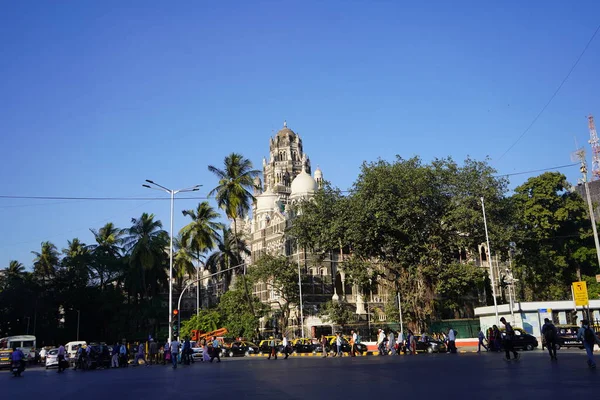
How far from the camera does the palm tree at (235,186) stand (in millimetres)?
55375

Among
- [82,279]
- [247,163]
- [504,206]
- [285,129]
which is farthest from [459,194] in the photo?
[285,129]

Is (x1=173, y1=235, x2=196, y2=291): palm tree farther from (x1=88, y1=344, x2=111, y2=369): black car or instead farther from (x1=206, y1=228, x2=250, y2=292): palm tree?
(x1=88, y1=344, x2=111, y2=369): black car

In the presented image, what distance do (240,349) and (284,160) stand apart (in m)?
78.1

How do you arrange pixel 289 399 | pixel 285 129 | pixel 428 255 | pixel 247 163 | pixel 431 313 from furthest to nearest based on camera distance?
pixel 285 129 < pixel 247 163 < pixel 431 313 < pixel 428 255 < pixel 289 399

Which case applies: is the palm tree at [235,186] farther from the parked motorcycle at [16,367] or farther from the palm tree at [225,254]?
the parked motorcycle at [16,367]

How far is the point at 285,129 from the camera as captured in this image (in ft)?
417

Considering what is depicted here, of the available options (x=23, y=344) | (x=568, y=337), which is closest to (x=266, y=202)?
(x=23, y=344)

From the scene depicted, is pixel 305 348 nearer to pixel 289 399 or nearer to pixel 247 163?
pixel 247 163

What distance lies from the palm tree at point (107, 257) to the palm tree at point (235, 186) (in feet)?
71.1

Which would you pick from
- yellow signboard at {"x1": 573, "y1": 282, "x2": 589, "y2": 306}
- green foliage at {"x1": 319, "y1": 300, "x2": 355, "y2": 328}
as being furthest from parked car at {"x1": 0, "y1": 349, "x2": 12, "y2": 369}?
yellow signboard at {"x1": 573, "y1": 282, "x2": 589, "y2": 306}

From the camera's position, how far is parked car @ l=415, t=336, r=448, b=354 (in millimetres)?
35469

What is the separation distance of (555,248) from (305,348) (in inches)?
1024

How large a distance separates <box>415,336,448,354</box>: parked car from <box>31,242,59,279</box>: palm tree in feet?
178

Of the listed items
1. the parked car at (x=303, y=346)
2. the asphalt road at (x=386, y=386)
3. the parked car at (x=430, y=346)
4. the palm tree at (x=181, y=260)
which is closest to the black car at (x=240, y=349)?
the parked car at (x=303, y=346)
